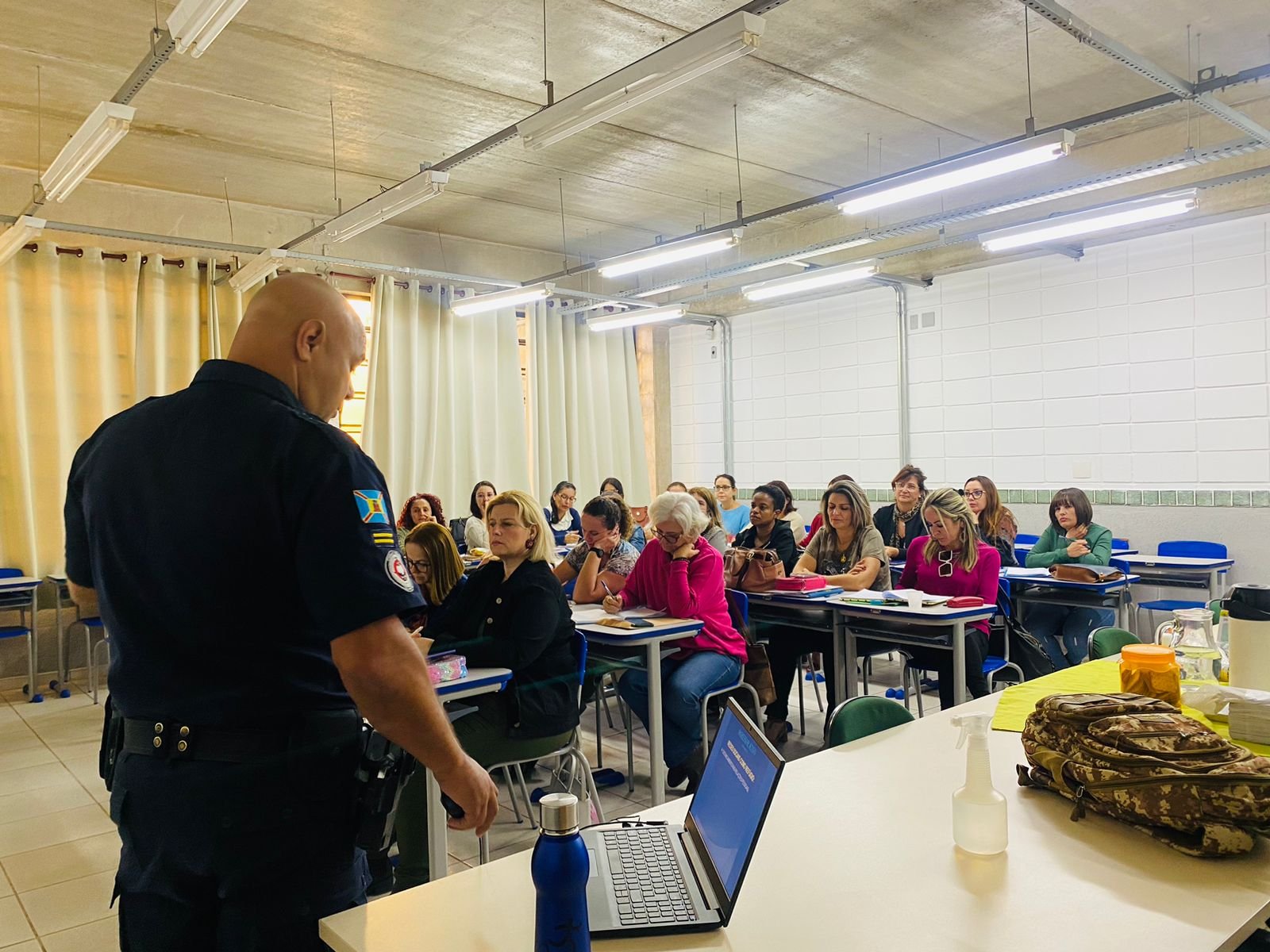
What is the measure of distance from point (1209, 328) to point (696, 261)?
5.14 meters

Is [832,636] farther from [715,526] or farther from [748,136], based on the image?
[748,136]

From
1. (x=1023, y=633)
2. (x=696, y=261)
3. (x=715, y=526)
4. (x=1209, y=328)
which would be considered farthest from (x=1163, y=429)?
(x=696, y=261)

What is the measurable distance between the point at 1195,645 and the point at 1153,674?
380 millimetres

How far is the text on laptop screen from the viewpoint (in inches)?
48.9

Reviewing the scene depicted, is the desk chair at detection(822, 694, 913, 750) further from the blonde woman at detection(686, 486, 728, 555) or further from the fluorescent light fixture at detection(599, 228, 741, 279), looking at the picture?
the fluorescent light fixture at detection(599, 228, 741, 279)

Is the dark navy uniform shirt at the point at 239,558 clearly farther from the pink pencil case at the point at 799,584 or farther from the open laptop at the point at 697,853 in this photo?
the pink pencil case at the point at 799,584

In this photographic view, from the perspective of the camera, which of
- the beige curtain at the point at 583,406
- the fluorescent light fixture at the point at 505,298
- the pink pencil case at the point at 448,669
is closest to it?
the pink pencil case at the point at 448,669

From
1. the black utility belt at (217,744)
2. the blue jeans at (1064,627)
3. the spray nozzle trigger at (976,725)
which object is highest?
the black utility belt at (217,744)

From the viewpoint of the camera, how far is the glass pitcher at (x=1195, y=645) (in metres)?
2.31

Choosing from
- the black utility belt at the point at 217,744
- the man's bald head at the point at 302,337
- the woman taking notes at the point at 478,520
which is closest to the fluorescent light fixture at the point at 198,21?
→ the man's bald head at the point at 302,337

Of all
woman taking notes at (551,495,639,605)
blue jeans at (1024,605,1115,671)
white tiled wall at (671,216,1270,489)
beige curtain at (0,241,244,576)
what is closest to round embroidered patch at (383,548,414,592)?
woman taking notes at (551,495,639,605)

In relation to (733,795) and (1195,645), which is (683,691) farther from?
(733,795)

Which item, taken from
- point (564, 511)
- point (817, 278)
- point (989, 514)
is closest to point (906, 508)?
point (989, 514)

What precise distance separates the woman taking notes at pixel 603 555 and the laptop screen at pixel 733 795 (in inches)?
128
